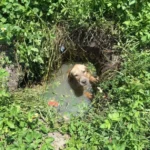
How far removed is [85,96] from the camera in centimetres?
419

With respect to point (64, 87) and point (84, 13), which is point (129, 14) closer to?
point (84, 13)

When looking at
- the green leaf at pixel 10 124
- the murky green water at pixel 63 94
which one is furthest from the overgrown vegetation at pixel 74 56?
the murky green water at pixel 63 94

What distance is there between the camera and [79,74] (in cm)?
424

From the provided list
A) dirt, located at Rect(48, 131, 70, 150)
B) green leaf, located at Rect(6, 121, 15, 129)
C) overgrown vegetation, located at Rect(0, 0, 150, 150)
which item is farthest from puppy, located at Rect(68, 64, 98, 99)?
green leaf, located at Rect(6, 121, 15, 129)

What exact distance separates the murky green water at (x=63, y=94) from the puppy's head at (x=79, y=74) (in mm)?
120

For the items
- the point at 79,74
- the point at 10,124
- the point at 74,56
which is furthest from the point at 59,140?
the point at 74,56

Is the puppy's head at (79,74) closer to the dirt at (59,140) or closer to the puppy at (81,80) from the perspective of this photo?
the puppy at (81,80)

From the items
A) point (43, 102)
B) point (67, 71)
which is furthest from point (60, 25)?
point (43, 102)

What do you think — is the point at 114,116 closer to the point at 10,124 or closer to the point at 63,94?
the point at 10,124

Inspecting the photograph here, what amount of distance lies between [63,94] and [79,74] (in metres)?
0.32

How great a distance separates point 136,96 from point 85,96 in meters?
1.16

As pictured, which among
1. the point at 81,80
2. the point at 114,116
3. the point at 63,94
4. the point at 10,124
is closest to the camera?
the point at 10,124

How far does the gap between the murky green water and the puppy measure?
67mm

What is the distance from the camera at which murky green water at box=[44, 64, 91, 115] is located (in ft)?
12.4
